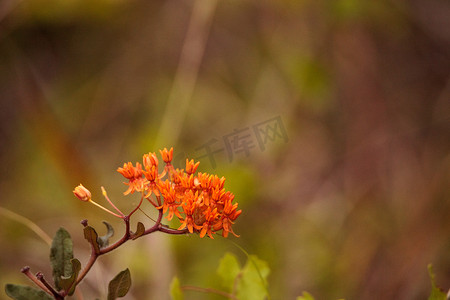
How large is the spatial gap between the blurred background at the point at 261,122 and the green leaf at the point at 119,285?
81 cm

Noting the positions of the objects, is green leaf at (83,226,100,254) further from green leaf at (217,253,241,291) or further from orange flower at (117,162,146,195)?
green leaf at (217,253,241,291)

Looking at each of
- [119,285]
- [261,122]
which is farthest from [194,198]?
[261,122]

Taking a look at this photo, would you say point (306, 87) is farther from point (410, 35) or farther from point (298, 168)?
point (410, 35)

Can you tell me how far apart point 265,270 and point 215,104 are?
125cm

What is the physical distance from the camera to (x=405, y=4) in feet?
6.41

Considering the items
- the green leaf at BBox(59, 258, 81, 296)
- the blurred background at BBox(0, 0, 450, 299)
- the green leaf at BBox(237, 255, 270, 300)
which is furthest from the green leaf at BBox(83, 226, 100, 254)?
the blurred background at BBox(0, 0, 450, 299)

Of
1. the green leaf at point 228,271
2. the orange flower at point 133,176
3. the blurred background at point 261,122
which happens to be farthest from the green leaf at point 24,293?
the blurred background at point 261,122

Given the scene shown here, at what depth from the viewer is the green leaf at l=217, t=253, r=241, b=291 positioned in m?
0.78

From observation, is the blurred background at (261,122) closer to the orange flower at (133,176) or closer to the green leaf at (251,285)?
the green leaf at (251,285)

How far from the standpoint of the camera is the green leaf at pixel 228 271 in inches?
30.7

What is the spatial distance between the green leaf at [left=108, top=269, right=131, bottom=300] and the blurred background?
0.81 meters

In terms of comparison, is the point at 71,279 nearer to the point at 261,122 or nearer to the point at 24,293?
the point at 24,293

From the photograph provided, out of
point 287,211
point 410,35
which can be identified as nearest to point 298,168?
point 287,211

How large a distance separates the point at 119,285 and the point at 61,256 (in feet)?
0.26
